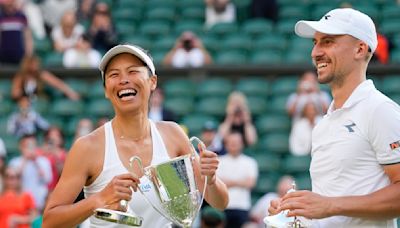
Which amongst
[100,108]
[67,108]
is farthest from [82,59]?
[100,108]

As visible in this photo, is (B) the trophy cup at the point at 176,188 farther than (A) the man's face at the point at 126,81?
No

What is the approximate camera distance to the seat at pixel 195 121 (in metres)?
13.1

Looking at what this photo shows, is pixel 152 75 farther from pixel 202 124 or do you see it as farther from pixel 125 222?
pixel 202 124

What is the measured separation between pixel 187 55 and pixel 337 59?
9432 millimetres

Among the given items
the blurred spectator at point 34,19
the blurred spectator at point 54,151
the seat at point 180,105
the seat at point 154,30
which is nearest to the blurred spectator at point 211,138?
the seat at point 180,105

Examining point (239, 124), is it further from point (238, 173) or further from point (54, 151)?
point (54, 151)

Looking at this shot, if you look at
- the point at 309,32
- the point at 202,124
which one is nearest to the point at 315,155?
the point at 309,32

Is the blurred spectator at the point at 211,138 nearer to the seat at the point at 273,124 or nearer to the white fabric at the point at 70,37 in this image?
the seat at the point at 273,124

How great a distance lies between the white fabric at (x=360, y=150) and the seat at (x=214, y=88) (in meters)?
8.81

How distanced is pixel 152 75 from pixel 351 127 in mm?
1053

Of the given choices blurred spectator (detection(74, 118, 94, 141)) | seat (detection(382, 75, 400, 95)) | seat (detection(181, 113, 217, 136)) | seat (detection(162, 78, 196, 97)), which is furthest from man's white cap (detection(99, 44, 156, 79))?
seat (detection(162, 78, 196, 97))

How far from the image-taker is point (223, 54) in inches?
585

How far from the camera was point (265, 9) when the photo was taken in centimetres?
1579

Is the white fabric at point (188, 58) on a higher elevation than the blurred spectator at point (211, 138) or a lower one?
higher
